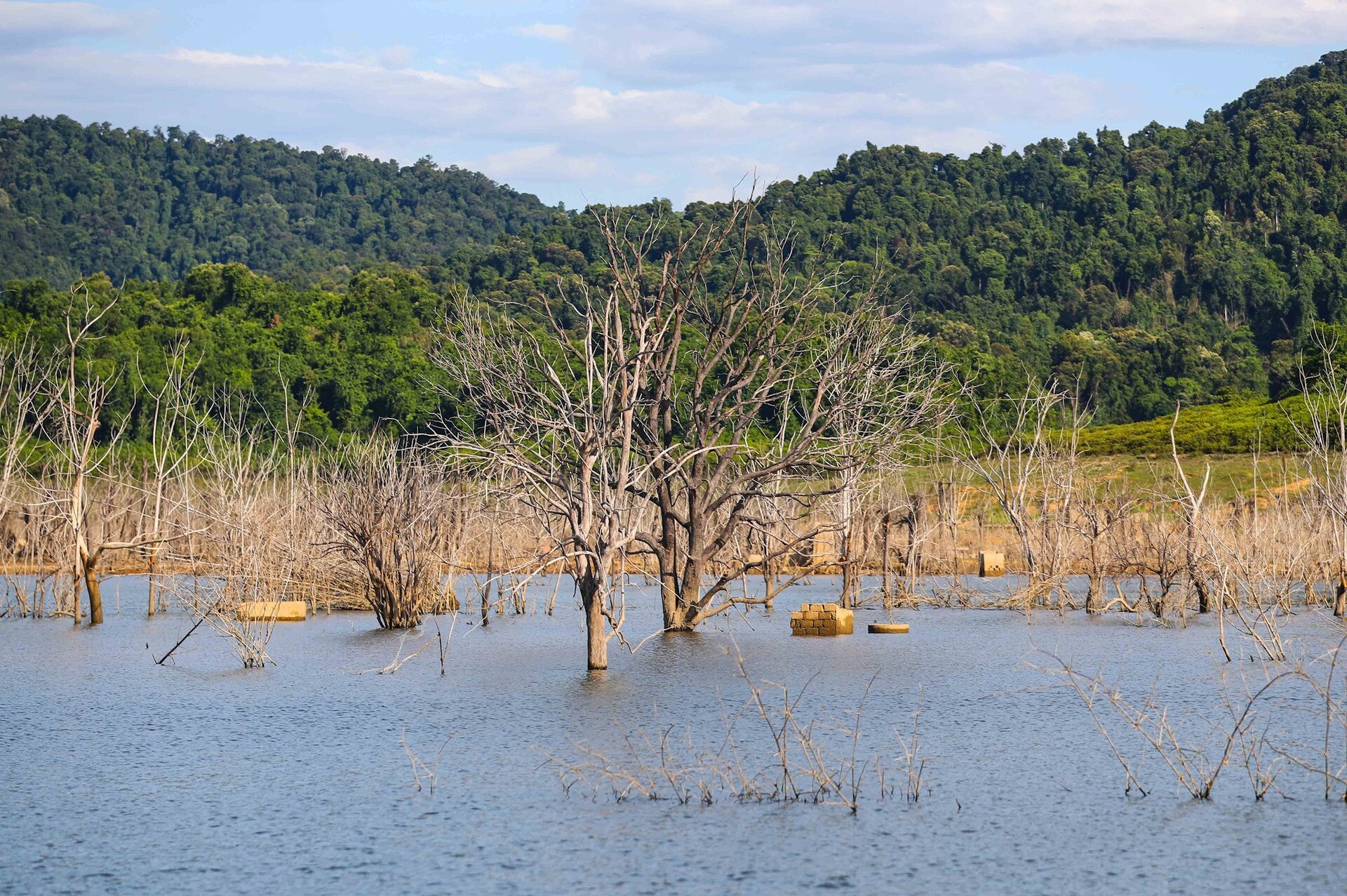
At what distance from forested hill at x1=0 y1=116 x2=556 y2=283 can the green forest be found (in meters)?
0.56

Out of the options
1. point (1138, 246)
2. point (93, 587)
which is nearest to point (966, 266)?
point (1138, 246)

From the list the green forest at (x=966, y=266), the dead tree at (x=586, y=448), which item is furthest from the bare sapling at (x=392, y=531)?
the green forest at (x=966, y=266)

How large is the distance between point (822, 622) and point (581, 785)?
1404cm

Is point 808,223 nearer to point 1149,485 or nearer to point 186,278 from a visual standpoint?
point 186,278

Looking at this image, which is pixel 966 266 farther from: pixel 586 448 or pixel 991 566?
pixel 586 448

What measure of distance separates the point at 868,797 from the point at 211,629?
19912mm

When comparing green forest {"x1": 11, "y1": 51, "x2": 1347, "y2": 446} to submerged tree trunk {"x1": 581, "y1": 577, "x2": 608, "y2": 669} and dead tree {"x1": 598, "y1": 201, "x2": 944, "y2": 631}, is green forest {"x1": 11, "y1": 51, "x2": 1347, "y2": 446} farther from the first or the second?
submerged tree trunk {"x1": 581, "y1": 577, "x2": 608, "y2": 669}

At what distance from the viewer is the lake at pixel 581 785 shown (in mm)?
12094

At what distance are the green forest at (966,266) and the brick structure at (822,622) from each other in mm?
24852

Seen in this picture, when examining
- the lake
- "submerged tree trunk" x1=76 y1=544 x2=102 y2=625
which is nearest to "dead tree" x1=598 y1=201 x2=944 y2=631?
the lake

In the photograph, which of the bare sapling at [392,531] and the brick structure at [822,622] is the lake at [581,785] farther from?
the bare sapling at [392,531]

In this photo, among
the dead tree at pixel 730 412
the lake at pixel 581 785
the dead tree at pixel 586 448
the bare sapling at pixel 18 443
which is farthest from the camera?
the bare sapling at pixel 18 443

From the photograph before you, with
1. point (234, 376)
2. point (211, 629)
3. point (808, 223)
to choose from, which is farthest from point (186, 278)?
point (211, 629)

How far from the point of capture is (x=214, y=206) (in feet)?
561
